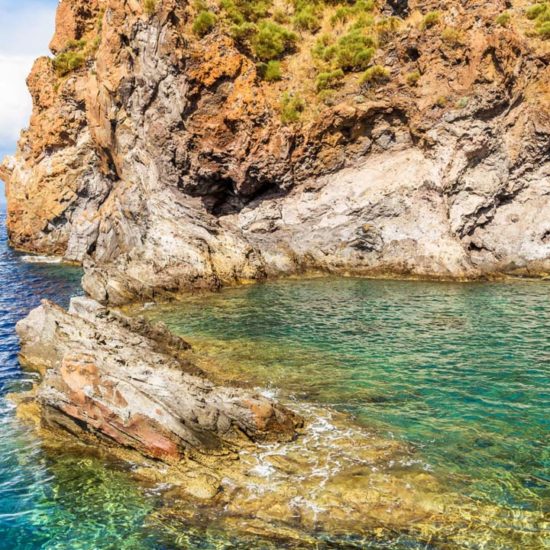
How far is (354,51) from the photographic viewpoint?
38.7 m

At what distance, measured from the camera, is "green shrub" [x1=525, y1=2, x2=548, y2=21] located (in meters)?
35.6

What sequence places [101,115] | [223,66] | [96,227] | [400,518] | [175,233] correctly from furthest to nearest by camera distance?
[96,227] < [101,115] < [223,66] < [175,233] < [400,518]

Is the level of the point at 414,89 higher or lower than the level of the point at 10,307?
higher

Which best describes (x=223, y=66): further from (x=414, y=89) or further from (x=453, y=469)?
(x=453, y=469)

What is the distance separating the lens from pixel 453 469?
1011 cm

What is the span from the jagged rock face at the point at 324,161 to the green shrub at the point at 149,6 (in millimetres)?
506

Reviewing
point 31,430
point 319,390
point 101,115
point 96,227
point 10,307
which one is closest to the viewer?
point 31,430

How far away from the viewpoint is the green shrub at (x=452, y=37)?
34.4 meters

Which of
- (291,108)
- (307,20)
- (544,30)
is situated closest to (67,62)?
(307,20)

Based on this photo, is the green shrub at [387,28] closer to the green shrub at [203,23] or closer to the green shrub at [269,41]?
the green shrub at [269,41]

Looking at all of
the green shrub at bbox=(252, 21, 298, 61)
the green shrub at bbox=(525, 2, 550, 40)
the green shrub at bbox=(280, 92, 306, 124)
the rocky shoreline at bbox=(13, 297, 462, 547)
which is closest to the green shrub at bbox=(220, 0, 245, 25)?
the green shrub at bbox=(252, 21, 298, 61)

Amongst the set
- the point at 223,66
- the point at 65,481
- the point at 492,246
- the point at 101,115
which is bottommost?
the point at 65,481

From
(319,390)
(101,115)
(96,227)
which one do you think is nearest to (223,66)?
(101,115)

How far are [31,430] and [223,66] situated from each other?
31.5m
